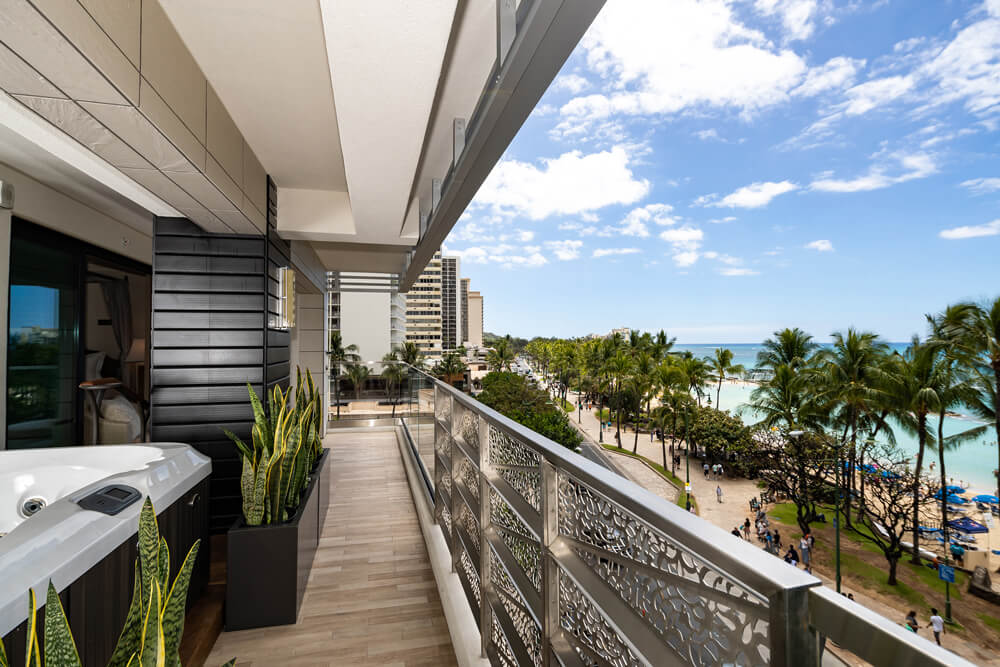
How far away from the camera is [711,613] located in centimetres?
52

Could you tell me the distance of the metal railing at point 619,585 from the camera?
0.41 meters

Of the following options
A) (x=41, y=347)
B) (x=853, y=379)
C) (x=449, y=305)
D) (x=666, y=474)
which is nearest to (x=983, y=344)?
(x=853, y=379)

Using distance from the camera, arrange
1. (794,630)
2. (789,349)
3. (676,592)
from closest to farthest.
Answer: (794,630)
(676,592)
(789,349)

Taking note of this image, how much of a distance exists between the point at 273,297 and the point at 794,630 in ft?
11.8

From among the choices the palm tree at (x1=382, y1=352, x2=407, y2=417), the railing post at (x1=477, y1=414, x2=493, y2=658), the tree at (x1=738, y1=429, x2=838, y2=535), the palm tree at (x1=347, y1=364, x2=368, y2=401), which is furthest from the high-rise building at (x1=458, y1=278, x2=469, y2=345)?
the railing post at (x1=477, y1=414, x2=493, y2=658)

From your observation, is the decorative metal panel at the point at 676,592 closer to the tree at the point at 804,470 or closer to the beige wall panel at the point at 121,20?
the beige wall panel at the point at 121,20

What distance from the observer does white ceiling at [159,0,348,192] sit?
1.59 m

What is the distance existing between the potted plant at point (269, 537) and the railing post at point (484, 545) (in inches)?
39.6

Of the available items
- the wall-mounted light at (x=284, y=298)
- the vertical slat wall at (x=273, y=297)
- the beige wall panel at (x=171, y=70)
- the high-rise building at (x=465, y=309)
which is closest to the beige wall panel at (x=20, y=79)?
the beige wall panel at (x=171, y=70)

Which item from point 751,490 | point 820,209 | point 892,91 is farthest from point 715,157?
point 751,490

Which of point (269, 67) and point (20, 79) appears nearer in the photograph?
point (20, 79)

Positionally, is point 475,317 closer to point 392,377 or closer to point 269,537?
point 392,377

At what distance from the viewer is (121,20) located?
1.33m

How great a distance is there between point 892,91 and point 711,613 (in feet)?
214
